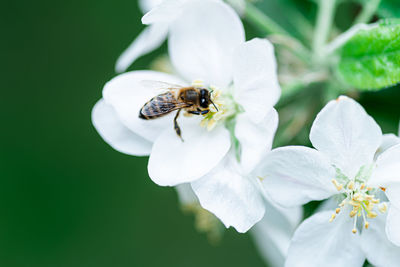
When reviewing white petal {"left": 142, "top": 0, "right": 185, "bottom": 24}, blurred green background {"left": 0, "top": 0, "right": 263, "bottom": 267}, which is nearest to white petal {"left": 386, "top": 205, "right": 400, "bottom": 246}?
white petal {"left": 142, "top": 0, "right": 185, "bottom": 24}

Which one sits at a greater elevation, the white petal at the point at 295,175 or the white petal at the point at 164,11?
the white petal at the point at 164,11

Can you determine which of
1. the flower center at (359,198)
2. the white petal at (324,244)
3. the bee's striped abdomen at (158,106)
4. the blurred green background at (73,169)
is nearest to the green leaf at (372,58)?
the flower center at (359,198)

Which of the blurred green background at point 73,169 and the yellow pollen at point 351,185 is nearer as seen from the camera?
the yellow pollen at point 351,185

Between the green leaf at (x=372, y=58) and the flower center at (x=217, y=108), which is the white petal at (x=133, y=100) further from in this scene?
the green leaf at (x=372, y=58)

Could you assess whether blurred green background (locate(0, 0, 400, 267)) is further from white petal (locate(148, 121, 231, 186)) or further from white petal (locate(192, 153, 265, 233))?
white petal (locate(192, 153, 265, 233))

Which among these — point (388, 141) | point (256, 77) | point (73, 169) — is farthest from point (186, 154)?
point (73, 169)

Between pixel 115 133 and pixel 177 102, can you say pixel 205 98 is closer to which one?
pixel 177 102
